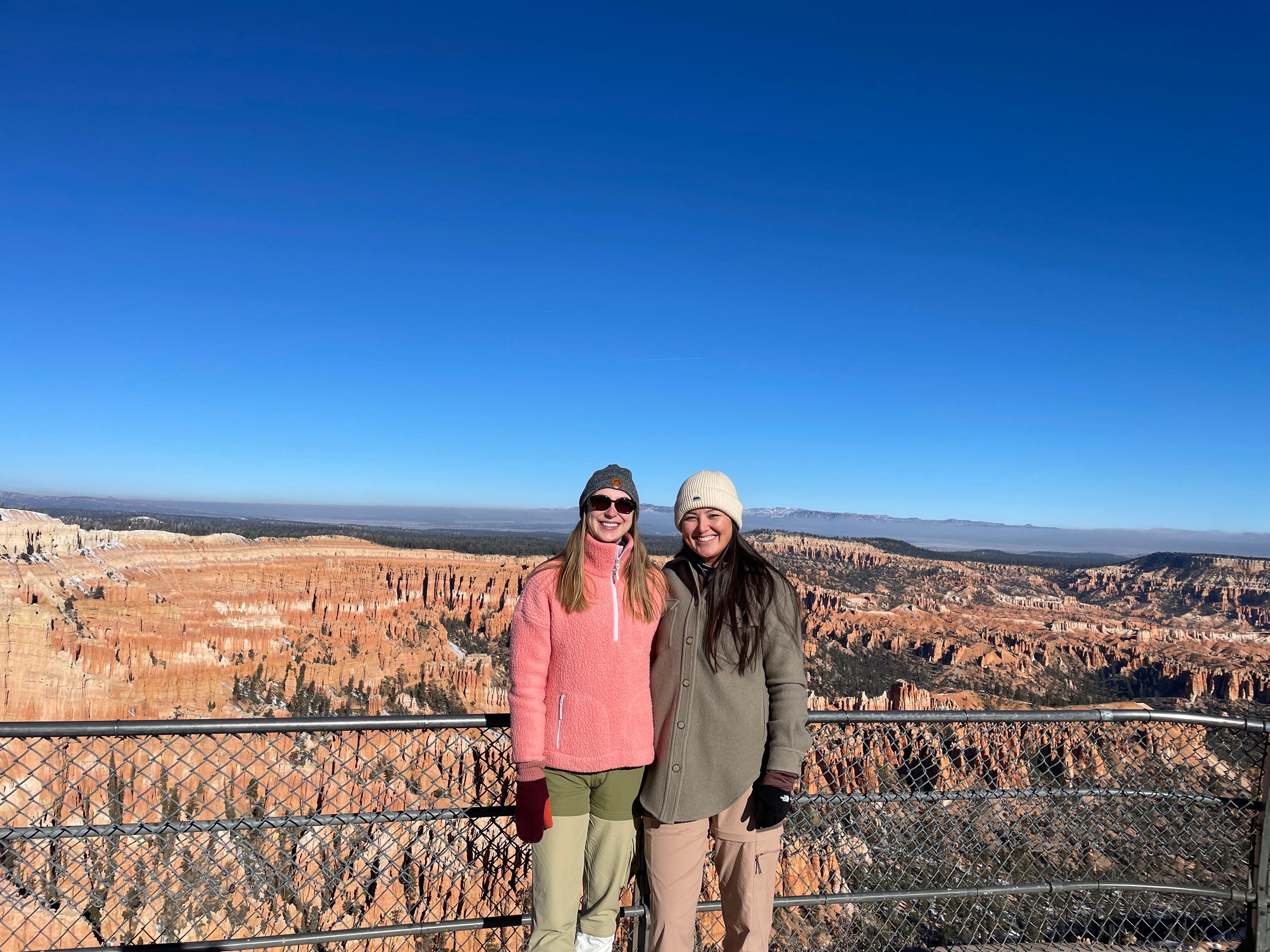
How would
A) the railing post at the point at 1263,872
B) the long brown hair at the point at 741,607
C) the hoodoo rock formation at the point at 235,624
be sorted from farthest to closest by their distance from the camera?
the hoodoo rock formation at the point at 235,624 < the railing post at the point at 1263,872 < the long brown hair at the point at 741,607

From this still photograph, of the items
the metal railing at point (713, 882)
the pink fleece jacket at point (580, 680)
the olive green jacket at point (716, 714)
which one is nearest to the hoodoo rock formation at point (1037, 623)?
the metal railing at point (713, 882)

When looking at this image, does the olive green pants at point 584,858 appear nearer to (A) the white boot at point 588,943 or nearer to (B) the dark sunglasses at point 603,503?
(A) the white boot at point 588,943

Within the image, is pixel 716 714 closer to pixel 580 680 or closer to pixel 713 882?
pixel 580 680

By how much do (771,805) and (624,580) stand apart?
101 cm

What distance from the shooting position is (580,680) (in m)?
2.56

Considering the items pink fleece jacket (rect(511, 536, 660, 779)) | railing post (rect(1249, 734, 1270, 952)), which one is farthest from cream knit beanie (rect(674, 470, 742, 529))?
railing post (rect(1249, 734, 1270, 952))

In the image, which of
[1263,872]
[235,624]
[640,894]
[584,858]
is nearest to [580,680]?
[584,858]

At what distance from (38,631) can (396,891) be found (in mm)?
38101

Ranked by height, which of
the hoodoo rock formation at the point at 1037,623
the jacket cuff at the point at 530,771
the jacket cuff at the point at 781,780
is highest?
the jacket cuff at the point at 530,771

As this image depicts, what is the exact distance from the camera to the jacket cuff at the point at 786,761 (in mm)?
2588

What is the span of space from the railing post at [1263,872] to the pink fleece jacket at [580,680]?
3232 millimetres

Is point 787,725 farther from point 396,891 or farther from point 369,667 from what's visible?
point 369,667

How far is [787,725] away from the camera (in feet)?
8.71

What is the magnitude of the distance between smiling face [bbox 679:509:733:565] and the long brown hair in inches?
3.2
